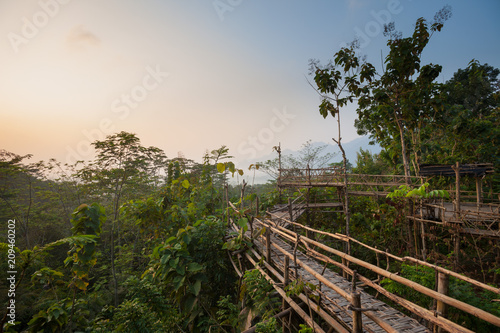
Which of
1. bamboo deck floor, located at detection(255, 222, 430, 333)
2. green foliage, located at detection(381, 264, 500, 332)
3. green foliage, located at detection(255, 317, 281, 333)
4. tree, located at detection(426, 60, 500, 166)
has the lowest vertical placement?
green foliage, located at detection(381, 264, 500, 332)

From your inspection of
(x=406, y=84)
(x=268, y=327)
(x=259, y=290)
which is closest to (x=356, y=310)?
(x=268, y=327)

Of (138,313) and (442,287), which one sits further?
(138,313)

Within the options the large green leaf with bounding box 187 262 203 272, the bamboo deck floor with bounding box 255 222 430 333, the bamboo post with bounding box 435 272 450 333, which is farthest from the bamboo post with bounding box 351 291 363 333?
the large green leaf with bounding box 187 262 203 272

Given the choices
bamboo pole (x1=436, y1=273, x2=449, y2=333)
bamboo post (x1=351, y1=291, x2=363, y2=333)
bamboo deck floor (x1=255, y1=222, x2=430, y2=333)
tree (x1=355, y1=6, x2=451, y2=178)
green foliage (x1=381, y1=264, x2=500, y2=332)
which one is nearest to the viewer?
bamboo pole (x1=436, y1=273, x2=449, y2=333)

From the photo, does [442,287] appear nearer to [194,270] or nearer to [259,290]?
[259,290]

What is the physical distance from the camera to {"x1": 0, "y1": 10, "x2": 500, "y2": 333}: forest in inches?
157

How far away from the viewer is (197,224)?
611 cm

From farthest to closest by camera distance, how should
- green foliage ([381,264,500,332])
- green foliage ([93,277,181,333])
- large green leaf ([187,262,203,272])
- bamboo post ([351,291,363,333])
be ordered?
green foliage ([381,264,500,332]) < large green leaf ([187,262,203,272]) < green foliage ([93,277,181,333]) < bamboo post ([351,291,363,333])

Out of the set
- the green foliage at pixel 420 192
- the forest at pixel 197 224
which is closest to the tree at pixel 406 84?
the forest at pixel 197 224

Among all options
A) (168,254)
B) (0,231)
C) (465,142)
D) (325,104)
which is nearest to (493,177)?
(465,142)

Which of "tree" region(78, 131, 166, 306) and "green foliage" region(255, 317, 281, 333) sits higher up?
"tree" region(78, 131, 166, 306)

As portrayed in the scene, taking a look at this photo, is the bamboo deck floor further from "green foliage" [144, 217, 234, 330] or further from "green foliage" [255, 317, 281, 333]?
"green foliage" [144, 217, 234, 330]

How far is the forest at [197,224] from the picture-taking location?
4000 mm

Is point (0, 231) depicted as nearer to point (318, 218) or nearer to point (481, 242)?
point (318, 218)
